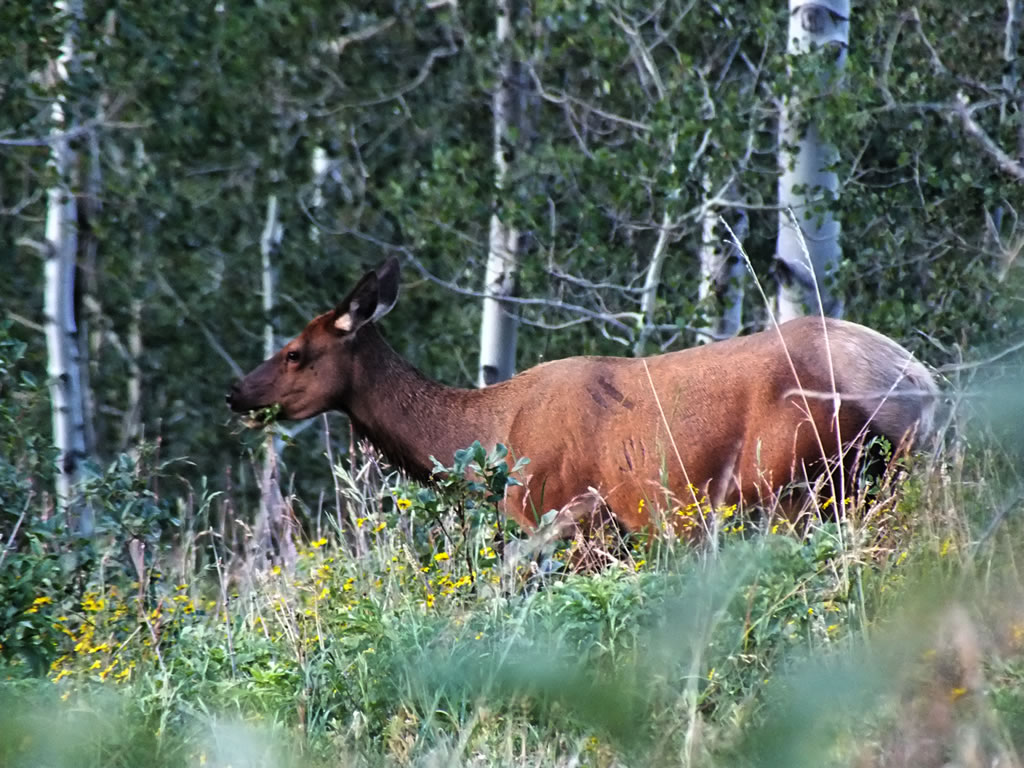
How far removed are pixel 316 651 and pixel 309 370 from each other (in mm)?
A: 3981

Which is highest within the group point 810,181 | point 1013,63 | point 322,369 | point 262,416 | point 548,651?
point 1013,63

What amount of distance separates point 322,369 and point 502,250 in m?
2.24

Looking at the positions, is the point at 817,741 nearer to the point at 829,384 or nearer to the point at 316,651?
the point at 316,651

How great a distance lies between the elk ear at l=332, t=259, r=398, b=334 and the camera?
8.53 metres

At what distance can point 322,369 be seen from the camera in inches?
338

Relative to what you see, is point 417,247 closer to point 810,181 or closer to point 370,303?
point 370,303

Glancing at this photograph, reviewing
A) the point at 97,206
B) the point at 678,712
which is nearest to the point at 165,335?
the point at 97,206

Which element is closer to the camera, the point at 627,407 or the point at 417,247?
the point at 627,407

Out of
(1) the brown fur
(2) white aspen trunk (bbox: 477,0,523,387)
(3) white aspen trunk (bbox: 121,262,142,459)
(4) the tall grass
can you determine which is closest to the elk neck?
(1) the brown fur

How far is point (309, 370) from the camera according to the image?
8602 millimetres

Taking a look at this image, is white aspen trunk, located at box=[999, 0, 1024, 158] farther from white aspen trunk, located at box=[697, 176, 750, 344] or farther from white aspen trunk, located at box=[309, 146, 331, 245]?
white aspen trunk, located at box=[309, 146, 331, 245]

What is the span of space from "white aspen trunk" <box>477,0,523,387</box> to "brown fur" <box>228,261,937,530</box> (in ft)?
5.35

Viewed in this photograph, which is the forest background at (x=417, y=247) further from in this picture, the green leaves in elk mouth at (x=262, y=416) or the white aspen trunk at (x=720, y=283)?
the green leaves in elk mouth at (x=262, y=416)

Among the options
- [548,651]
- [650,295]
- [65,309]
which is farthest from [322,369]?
[548,651]
